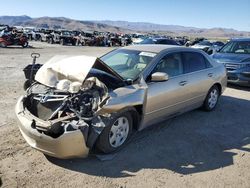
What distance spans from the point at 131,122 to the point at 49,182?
1593mm

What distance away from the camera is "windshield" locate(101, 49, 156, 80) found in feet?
17.3

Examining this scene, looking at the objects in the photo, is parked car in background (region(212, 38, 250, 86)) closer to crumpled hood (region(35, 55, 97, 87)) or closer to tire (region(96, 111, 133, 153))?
tire (region(96, 111, 133, 153))

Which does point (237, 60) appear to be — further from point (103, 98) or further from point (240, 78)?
point (103, 98)

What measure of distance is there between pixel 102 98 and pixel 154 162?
1220mm

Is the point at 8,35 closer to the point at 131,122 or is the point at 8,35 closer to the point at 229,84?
the point at 229,84

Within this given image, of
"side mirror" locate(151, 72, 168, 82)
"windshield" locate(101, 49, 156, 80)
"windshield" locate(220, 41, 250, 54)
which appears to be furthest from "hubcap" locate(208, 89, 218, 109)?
"windshield" locate(220, 41, 250, 54)

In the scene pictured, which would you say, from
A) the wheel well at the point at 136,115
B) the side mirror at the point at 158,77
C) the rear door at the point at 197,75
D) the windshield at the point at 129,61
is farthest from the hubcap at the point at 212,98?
the wheel well at the point at 136,115

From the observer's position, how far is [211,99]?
23.5 feet

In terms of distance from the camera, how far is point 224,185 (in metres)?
4.02

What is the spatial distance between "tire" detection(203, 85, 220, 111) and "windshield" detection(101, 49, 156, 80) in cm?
217

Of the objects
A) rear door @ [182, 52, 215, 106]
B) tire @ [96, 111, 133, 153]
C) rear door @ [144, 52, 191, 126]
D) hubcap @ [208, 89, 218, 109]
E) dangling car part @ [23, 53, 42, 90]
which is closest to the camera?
tire @ [96, 111, 133, 153]


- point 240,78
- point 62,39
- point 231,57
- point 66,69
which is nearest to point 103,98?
point 66,69

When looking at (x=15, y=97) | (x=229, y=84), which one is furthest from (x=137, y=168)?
(x=229, y=84)

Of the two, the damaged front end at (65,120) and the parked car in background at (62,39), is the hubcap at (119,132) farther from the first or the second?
the parked car in background at (62,39)
